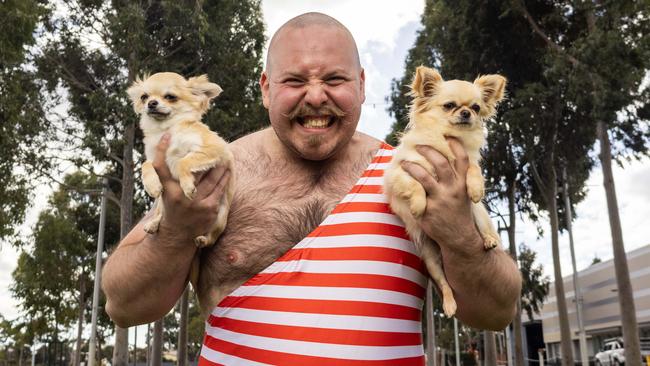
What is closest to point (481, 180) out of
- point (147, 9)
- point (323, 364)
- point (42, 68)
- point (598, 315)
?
point (323, 364)

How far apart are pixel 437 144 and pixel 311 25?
0.98 metres

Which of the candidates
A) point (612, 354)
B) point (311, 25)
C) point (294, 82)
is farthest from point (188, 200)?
point (612, 354)

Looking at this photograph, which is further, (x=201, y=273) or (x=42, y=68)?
(x=42, y=68)

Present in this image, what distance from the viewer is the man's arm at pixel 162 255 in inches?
93.5

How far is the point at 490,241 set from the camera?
260 centimetres

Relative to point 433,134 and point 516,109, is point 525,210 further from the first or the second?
point 433,134

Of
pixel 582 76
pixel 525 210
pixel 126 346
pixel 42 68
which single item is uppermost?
pixel 42 68

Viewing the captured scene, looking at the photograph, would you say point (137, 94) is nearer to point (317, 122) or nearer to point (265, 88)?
point (265, 88)

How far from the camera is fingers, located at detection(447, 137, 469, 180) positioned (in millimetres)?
2506

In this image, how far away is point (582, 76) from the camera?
1894cm

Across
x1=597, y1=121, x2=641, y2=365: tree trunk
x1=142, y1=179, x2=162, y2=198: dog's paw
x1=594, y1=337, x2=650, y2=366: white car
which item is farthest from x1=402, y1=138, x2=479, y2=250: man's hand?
x1=594, y1=337, x2=650, y2=366: white car

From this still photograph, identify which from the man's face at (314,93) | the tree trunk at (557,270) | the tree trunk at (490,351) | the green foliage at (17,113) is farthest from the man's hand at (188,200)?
the tree trunk at (490,351)

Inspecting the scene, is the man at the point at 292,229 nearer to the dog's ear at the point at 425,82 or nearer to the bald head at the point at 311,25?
the bald head at the point at 311,25

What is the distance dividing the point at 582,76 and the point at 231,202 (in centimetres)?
1872
